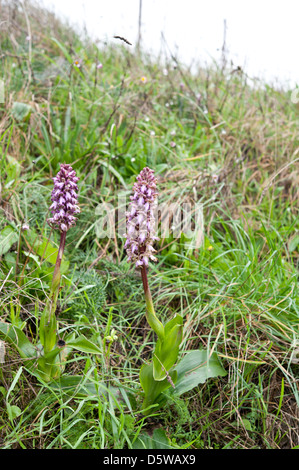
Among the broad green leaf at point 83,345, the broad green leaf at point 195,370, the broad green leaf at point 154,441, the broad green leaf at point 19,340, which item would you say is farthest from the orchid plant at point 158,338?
the broad green leaf at point 19,340

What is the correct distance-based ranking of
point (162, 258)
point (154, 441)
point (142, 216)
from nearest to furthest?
point (142, 216), point (154, 441), point (162, 258)

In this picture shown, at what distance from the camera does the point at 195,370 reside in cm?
187

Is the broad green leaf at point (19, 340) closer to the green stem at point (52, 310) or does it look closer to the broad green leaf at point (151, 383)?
the green stem at point (52, 310)

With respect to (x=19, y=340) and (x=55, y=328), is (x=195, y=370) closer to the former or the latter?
(x=55, y=328)

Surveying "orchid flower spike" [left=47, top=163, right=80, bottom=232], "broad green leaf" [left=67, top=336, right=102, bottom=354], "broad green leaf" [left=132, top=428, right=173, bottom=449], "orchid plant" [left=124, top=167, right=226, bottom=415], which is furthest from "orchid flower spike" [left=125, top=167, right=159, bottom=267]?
"broad green leaf" [left=132, top=428, right=173, bottom=449]

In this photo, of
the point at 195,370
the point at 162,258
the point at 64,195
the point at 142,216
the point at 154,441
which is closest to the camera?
the point at 142,216

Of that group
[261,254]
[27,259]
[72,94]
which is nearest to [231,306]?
[261,254]

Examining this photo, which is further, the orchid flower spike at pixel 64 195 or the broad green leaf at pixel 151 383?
the broad green leaf at pixel 151 383

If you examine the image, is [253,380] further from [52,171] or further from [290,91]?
[290,91]

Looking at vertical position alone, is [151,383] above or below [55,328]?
below

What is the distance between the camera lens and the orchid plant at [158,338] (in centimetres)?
155

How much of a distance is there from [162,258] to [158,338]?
3.30 feet

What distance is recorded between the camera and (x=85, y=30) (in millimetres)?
4562

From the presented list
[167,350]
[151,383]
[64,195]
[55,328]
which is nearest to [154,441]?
[151,383]
